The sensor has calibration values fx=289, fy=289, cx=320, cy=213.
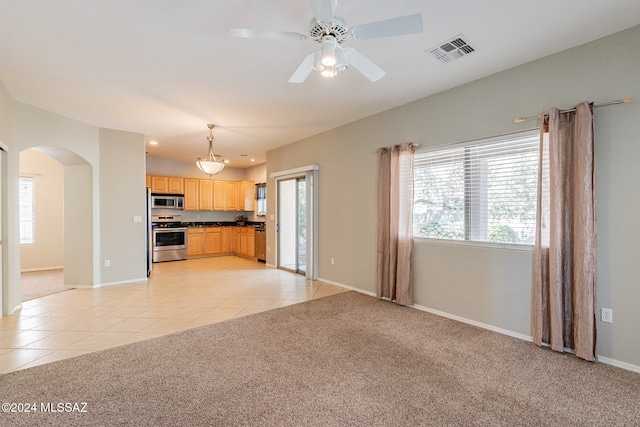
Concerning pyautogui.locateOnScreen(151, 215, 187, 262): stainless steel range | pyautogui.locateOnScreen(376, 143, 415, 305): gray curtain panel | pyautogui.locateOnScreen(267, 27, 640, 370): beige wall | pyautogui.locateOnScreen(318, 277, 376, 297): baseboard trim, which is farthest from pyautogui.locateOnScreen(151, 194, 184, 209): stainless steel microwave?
pyautogui.locateOnScreen(376, 143, 415, 305): gray curtain panel

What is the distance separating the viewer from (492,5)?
210cm

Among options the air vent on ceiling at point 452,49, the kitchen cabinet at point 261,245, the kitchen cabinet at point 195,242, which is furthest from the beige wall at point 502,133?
the kitchen cabinet at point 195,242

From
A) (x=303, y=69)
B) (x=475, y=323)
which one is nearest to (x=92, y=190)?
(x=303, y=69)

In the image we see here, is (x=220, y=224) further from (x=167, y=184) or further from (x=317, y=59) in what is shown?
(x=317, y=59)

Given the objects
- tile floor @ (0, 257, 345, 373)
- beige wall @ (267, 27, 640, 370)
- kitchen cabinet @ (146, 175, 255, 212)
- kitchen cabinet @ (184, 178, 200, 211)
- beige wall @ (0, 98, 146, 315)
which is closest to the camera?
beige wall @ (267, 27, 640, 370)

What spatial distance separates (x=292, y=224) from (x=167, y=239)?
3.71 metres

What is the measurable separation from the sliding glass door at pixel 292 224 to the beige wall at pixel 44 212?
505 cm

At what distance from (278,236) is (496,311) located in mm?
4544

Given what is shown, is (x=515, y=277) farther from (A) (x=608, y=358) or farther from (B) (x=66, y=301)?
(B) (x=66, y=301)

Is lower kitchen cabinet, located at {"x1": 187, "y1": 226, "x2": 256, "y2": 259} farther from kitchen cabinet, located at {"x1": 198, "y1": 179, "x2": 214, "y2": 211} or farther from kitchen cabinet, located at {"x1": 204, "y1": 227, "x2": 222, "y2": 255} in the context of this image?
kitchen cabinet, located at {"x1": 198, "y1": 179, "x2": 214, "y2": 211}

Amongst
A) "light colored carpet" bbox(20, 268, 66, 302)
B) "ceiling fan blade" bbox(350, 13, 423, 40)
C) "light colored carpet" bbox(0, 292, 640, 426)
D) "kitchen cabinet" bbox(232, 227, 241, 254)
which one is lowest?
"light colored carpet" bbox(0, 292, 640, 426)

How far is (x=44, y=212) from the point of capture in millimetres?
6449

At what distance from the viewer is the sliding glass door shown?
6023mm

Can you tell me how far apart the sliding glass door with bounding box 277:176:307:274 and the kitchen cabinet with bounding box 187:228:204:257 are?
9.76 feet
